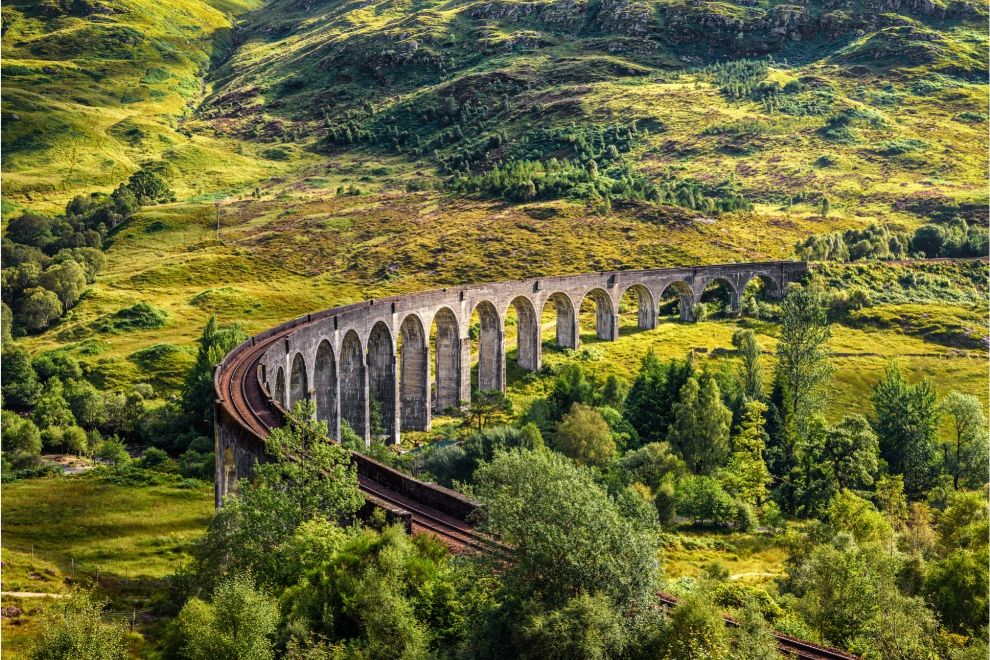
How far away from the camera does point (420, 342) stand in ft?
261

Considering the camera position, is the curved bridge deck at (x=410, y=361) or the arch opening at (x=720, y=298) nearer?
the curved bridge deck at (x=410, y=361)

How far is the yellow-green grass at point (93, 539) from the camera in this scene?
1714 inches

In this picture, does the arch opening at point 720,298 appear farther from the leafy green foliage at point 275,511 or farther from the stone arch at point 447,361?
the leafy green foliage at point 275,511

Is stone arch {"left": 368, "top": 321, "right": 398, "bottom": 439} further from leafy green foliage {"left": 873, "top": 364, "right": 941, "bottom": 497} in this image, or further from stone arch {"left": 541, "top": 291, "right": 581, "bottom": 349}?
leafy green foliage {"left": 873, "top": 364, "right": 941, "bottom": 497}

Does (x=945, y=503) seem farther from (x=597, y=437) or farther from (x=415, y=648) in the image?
(x=415, y=648)

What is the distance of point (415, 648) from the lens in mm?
24875

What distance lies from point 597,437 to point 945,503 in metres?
25.8

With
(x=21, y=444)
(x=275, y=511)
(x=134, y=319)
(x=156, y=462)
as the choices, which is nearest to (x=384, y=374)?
(x=156, y=462)

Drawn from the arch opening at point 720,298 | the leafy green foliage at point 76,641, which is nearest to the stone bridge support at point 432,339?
the arch opening at point 720,298

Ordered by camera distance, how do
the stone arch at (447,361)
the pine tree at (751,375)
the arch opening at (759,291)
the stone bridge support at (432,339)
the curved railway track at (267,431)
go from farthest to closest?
the arch opening at (759,291), the stone arch at (447,361), the pine tree at (751,375), the stone bridge support at (432,339), the curved railway track at (267,431)

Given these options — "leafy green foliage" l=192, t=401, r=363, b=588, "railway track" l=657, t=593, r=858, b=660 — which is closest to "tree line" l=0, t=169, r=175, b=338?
"leafy green foliage" l=192, t=401, r=363, b=588

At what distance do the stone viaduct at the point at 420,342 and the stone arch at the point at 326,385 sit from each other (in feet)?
0.26

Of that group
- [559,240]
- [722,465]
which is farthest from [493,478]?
[559,240]

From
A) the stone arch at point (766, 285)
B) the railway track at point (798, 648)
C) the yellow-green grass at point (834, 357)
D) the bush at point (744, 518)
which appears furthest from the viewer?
the stone arch at point (766, 285)
